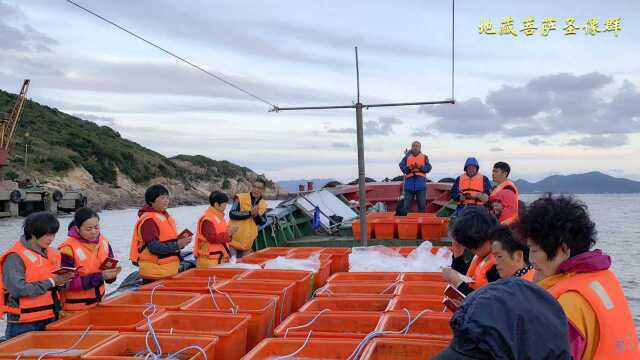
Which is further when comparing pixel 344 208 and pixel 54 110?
pixel 54 110

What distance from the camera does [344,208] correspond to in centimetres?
1121

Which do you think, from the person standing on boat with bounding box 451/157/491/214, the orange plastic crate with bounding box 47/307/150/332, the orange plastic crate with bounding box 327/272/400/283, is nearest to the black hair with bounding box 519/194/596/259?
the orange plastic crate with bounding box 47/307/150/332

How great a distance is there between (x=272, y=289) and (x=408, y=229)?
169 inches

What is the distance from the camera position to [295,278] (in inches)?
199

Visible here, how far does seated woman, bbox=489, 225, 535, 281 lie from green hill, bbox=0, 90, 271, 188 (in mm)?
49900

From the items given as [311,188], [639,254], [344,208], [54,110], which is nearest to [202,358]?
[344,208]

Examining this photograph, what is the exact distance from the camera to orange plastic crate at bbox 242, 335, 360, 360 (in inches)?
120

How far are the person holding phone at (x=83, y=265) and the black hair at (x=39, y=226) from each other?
1.12 ft

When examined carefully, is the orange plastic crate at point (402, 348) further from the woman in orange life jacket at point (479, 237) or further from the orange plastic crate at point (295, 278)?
the orange plastic crate at point (295, 278)

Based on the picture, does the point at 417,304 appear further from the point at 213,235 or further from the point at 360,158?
the point at 360,158

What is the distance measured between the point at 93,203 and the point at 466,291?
4727 centimetres

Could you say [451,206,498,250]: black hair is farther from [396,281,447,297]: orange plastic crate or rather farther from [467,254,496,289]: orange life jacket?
[396,281,447,297]: orange plastic crate

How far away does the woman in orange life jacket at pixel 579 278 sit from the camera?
1.91m

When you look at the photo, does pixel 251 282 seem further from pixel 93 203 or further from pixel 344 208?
pixel 93 203
